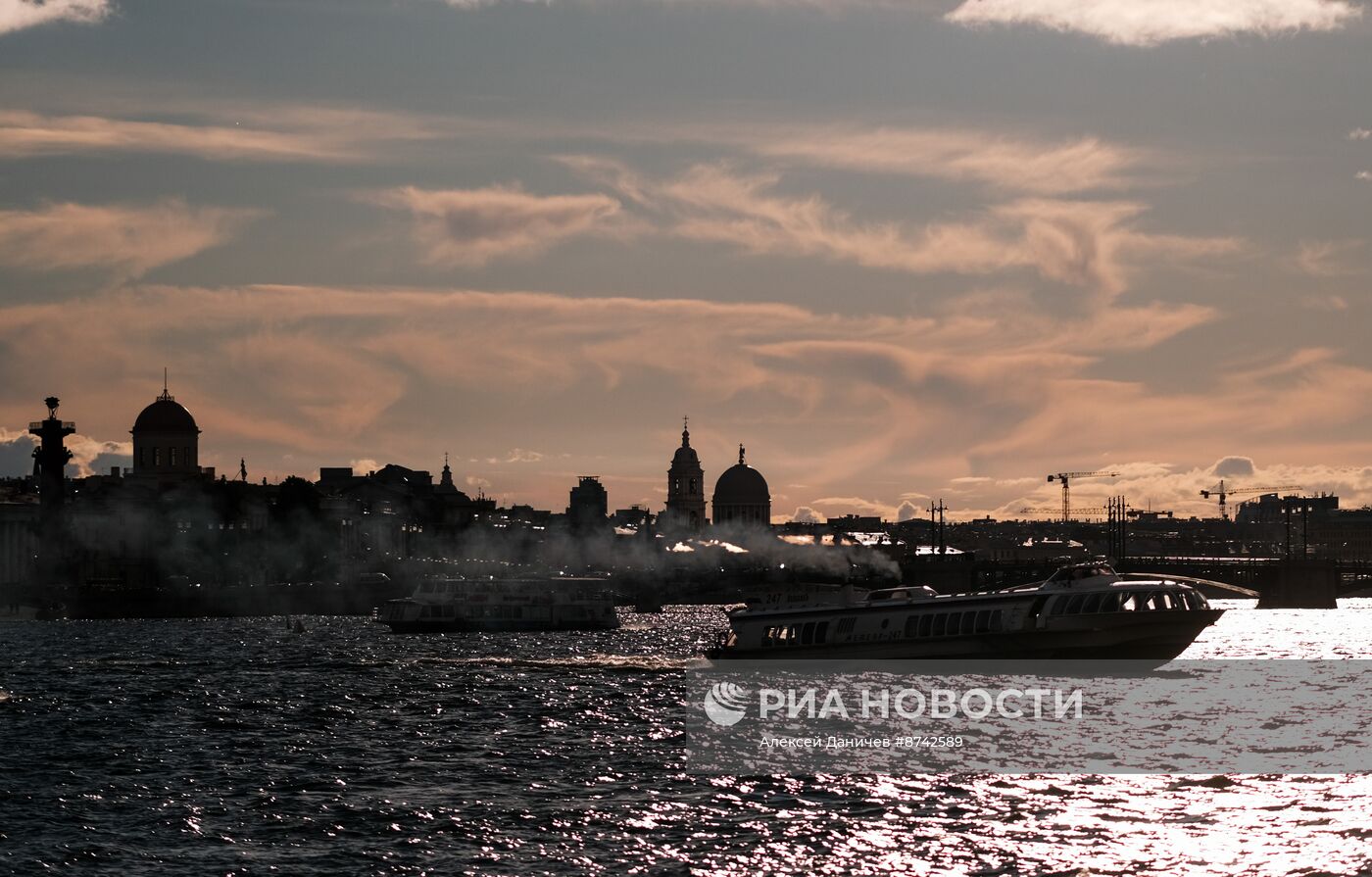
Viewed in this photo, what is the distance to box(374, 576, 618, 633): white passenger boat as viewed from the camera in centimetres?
15700

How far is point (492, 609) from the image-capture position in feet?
531

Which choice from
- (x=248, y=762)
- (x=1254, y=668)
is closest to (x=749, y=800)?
(x=248, y=762)

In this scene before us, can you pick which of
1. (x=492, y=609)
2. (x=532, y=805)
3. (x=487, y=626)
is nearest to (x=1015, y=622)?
(x=532, y=805)

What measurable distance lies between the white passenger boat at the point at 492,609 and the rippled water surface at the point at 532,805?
247 feet

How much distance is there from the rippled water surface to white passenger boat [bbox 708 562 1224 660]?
15948 mm

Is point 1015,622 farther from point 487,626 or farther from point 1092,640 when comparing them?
point 487,626

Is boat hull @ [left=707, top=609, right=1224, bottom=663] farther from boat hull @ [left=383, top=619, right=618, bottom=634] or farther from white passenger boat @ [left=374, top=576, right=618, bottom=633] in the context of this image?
white passenger boat @ [left=374, top=576, right=618, bottom=633]

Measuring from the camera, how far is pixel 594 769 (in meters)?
55.3

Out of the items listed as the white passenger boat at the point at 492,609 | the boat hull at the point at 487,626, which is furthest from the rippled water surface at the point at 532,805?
the white passenger boat at the point at 492,609

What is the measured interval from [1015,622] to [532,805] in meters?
45.1

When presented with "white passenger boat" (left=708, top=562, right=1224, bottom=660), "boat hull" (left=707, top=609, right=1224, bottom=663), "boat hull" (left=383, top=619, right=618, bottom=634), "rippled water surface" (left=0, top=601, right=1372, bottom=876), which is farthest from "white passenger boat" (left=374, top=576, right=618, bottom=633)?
"rippled water surface" (left=0, top=601, right=1372, bottom=876)

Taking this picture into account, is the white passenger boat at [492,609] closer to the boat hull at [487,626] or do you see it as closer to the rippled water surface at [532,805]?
the boat hull at [487,626]

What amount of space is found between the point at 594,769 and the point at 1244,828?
19.9 meters

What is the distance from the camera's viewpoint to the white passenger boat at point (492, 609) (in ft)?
515
